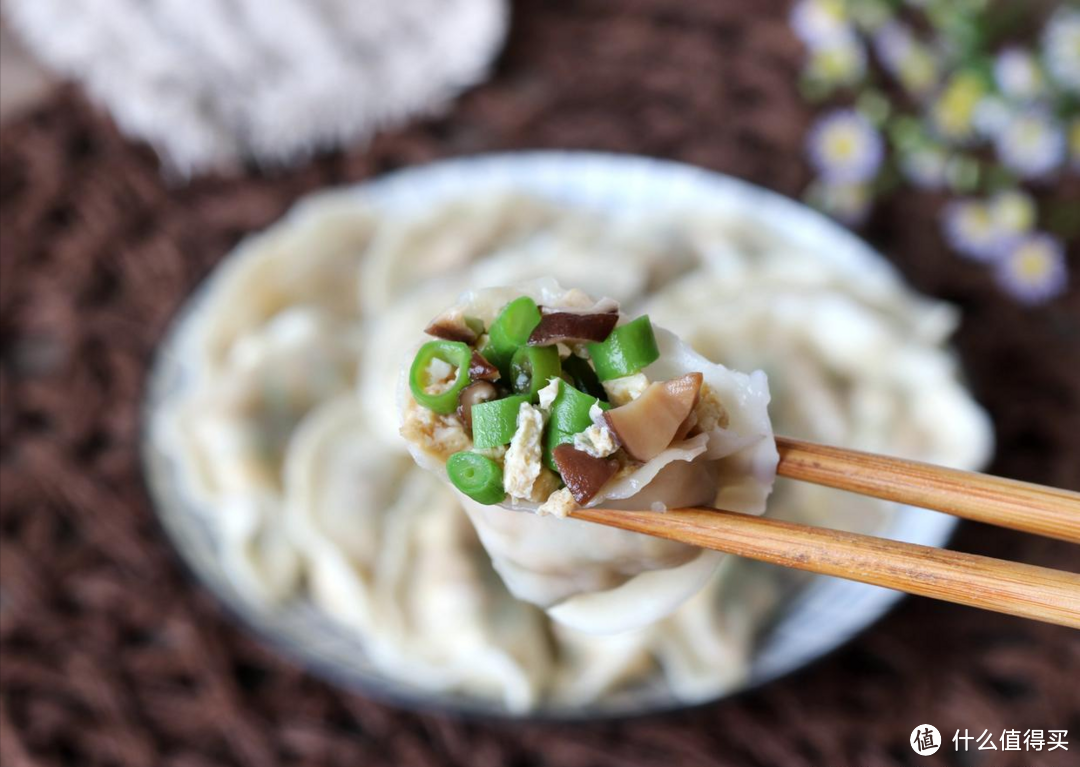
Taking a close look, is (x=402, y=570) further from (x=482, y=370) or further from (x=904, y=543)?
(x=904, y=543)

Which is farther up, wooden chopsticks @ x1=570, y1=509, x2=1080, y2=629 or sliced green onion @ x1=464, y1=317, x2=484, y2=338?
sliced green onion @ x1=464, y1=317, x2=484, y2=338

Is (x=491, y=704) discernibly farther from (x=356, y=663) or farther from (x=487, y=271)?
(x=487, y=271)

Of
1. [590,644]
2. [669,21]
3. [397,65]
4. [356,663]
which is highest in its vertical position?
[397,65]

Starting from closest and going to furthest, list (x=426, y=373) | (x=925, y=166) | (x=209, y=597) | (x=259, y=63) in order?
(x=426, y=373)
(x=209, y=597)
(x=925, y=166)
(x=259, y=63)

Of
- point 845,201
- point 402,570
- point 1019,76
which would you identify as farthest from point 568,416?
point 1019,76

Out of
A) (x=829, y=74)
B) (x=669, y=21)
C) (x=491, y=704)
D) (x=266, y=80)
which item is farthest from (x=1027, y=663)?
(x=266, y=80)

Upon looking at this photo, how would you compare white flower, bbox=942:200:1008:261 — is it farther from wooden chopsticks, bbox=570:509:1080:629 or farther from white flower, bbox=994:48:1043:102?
wooden chopsticks, bbox=570:509:1080:629

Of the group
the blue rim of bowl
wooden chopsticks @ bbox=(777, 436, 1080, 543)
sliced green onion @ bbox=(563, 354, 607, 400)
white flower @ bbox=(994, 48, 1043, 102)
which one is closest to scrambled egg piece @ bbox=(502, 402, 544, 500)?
sliced green onion @ bbox=(563, 354, 607, 400)
